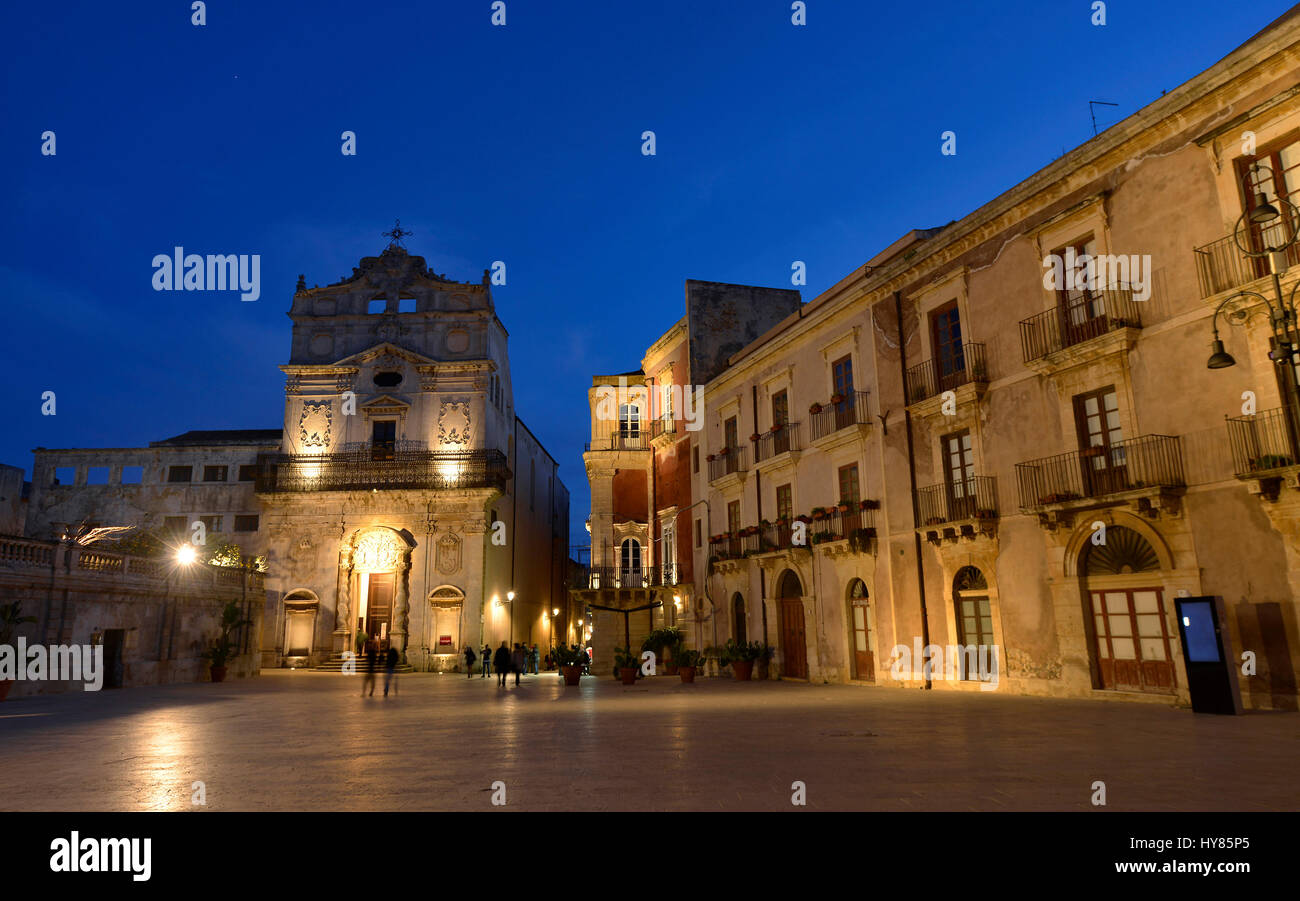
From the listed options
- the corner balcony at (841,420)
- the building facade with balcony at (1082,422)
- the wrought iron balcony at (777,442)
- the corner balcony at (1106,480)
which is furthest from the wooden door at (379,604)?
the corner balcony at (1106,480)

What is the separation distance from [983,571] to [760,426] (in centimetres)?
1135

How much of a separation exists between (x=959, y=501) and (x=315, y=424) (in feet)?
101

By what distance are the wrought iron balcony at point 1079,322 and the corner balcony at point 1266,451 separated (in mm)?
3027

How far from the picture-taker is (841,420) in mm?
24375

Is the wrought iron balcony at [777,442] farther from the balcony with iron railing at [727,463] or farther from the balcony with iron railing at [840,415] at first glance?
the balcony with iron railing at [840,415]

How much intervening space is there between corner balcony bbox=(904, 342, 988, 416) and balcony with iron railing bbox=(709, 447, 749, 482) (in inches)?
346

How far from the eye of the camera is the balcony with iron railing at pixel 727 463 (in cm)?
2969

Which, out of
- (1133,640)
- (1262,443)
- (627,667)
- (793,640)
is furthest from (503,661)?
(1262,443)

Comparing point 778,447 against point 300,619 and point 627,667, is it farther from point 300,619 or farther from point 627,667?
point 300,619

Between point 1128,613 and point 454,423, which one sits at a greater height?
point 454,423

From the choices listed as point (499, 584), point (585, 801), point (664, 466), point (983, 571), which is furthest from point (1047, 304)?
point (499, 584)

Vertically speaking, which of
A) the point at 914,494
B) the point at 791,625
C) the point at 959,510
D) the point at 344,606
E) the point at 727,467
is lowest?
the point at 791,625

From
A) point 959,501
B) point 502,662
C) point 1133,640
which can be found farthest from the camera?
point 502,662

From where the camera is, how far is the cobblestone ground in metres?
6.58
